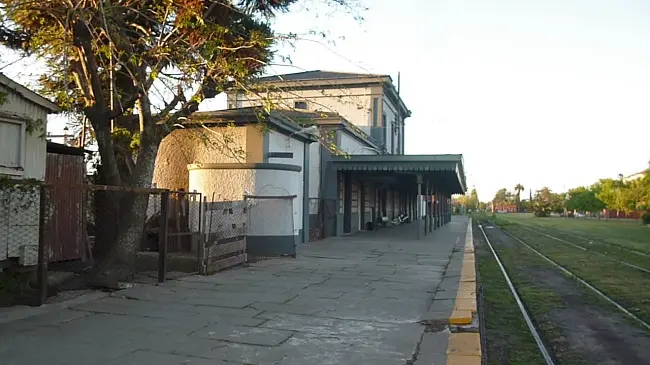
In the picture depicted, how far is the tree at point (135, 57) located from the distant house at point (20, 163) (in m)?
0.88

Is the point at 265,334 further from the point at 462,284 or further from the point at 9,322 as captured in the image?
the point at 462,284

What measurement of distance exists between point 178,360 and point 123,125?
28.7 feet

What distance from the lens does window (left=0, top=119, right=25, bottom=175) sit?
931cm

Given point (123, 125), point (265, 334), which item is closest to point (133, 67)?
point (123, 125)

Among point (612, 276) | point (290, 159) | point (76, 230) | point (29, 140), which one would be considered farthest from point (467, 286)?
point (290, 159)

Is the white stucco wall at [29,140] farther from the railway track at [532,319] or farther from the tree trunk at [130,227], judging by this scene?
the railway track at [532,319]

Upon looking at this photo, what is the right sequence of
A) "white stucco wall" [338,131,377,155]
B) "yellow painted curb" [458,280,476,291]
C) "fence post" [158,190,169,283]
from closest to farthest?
1. "yellow painted curb" [458,280,476,291]
2. "fence post" [158,190,169,283]
3. "white stucco wall" [338,131,377,155]

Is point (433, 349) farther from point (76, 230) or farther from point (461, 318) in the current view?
point (76, 230)

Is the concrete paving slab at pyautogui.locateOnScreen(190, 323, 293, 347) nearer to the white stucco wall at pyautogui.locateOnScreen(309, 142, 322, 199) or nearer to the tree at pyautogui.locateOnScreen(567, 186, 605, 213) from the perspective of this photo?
the white stucco wall at pyautogui.locateOnScreen(309, 142, 322, 199)

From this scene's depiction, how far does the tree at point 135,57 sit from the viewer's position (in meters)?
9.80

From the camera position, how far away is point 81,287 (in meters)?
9.76

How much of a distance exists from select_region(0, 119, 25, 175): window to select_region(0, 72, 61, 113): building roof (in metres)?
0.49

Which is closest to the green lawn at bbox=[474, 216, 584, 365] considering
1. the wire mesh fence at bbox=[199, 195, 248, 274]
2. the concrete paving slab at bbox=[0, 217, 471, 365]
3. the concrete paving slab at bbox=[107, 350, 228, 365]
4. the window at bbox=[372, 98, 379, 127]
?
the concrete paving slab at bbox=[0, 217, 471, 365]

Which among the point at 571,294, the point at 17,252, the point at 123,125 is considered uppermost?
the point at 123,125
